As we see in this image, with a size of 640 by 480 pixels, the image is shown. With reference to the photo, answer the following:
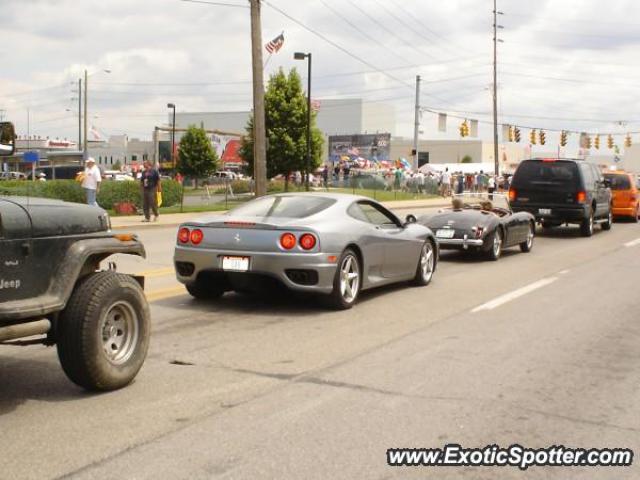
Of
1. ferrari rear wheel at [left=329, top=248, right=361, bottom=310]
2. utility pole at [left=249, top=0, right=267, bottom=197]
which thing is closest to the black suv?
utility pole at [left=249, top=0, right=267, bottom=197]

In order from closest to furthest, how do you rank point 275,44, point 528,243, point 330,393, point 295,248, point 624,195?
1. point 330,393
2. point 295,248
3. point 528,243
4. point 624,195
5. point 275,44

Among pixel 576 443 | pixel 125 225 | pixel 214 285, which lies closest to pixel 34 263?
pixel 576 443

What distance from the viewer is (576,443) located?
4535mm

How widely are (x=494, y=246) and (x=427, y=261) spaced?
3.69 m

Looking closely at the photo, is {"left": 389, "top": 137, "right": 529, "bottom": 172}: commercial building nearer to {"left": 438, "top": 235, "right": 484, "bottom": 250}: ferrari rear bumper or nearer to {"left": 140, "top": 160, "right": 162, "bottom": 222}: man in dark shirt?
{"left": 140, "top": 160, "right": 162, "bottom": 222}: man in dark shirt

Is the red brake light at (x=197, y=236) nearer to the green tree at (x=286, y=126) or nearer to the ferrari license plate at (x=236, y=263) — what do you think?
the ferrari license plate at (x=236, y=263)

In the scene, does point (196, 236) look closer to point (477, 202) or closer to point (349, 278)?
point (349, 278)

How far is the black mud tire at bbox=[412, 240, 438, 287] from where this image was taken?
421 inches

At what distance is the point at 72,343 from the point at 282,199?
4620 millimetres

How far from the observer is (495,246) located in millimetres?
14234

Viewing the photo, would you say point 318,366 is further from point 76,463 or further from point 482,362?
point 76,463

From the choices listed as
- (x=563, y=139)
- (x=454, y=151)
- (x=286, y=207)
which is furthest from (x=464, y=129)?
(x=454, y=151)

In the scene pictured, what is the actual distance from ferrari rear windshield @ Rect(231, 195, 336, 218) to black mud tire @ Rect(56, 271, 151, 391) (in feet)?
11.0

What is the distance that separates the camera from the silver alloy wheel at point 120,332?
5.32 metres
